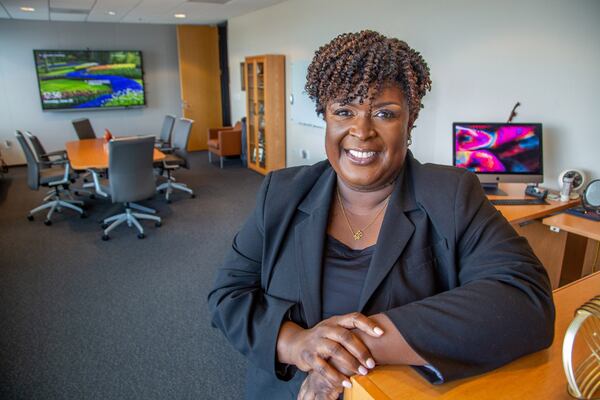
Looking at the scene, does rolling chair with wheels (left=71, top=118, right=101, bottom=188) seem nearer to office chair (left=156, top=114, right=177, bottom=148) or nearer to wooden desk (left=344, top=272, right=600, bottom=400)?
office chair (left=156, top=114, right=177, bottom=148)

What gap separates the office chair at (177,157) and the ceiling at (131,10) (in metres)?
1.75

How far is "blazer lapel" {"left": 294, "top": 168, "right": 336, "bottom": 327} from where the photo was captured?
0.95m

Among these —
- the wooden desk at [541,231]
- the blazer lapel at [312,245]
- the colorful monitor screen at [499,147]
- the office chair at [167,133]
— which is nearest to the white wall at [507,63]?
the colorful monitor screen at [499,147]

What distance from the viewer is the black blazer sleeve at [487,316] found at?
75cm

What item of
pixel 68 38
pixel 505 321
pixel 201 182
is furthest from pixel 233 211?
pixel 68 38

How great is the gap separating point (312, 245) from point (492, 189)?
2.51 m

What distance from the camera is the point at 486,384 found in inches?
28.7

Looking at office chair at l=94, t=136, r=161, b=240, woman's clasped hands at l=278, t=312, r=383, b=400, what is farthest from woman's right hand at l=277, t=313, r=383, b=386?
office chair at l=94, t=136, r=161, b=240

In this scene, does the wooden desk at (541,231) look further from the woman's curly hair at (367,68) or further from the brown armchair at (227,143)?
the brown armchair at (227,143)

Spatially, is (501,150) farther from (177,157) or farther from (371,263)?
(177,157)

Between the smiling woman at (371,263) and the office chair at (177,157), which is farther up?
the smiling woman at (371,263)

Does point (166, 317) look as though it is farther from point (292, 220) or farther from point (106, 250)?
point (292, 220)

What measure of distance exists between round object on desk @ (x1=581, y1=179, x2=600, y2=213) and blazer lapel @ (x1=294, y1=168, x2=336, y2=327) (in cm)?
235

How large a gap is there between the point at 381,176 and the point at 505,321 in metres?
0.41
